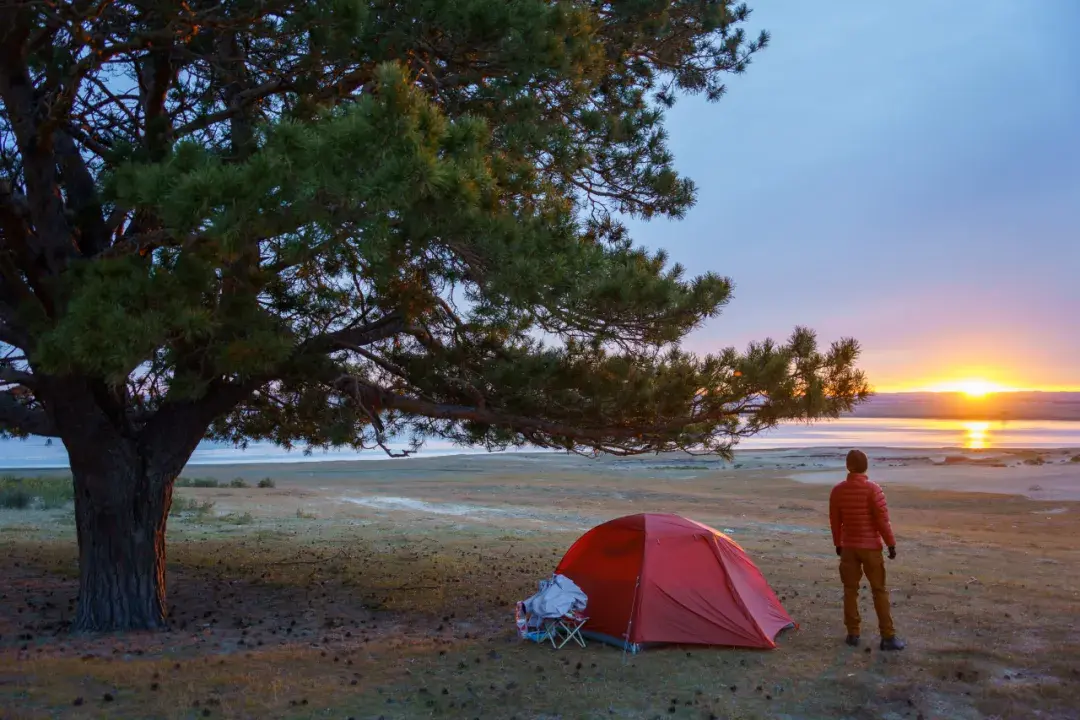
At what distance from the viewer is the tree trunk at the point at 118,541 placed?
8445mm

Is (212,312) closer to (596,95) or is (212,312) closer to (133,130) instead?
(133,130)

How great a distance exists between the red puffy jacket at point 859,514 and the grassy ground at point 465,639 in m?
1.07

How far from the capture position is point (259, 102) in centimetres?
841

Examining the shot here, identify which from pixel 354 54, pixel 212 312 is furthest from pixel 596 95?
pixel 212 312

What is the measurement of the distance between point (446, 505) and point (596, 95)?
16.3 m

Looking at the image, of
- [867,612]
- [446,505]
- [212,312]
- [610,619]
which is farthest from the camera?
[446,505]

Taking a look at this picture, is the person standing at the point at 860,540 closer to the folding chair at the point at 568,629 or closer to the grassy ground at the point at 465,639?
the grassy ground at the point at 465,639

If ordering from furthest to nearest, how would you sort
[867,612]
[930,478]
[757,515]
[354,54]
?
1. [930,478]
2. [757,515]
3. [867,612]
4. [354,54]

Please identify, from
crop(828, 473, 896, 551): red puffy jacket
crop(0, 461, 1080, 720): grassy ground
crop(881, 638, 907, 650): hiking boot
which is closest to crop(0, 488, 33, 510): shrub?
crop(0, 461, 1080, 720): grassy ground

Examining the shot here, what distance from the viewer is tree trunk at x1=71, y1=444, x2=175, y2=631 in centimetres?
845

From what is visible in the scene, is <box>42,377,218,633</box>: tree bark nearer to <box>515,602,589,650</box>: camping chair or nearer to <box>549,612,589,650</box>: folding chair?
<box>515,602,589,650</box>: camping chair

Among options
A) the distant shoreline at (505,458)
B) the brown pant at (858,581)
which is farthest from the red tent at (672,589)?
the distant shoreline at (505,458)

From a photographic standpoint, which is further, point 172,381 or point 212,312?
point 172,381

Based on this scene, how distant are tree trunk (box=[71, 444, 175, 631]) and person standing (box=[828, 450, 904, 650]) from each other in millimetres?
6868
